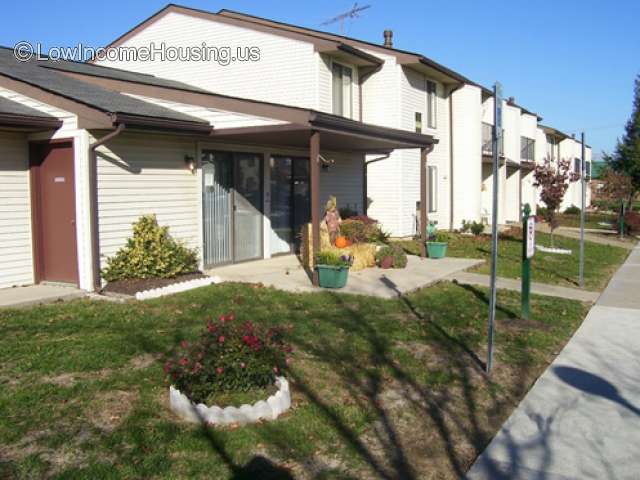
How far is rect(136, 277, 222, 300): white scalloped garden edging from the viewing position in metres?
9.39

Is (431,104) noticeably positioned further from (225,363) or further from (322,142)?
(225,363)

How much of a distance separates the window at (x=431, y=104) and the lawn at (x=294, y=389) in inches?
521

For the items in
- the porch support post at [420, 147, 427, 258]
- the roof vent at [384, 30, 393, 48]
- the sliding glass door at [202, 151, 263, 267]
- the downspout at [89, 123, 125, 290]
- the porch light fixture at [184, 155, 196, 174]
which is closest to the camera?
the downspout at [89, 123, 125, 290]

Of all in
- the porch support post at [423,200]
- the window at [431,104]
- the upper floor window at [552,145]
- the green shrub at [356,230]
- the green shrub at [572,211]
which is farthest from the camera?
the upper floor window at [552,145]

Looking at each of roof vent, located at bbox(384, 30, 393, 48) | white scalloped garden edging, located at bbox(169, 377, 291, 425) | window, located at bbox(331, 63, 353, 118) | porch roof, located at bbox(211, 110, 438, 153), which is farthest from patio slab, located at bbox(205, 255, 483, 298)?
roof vent, located at bbox(384, 30, 393, 48)

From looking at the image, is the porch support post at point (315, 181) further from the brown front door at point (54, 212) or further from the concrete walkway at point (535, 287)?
the brown front door at point (54, 212)

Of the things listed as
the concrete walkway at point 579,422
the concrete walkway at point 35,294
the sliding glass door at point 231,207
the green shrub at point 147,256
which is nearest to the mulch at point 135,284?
the green shrub at point 147,256

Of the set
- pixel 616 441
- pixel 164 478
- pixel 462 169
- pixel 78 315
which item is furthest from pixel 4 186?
pixel 462 169

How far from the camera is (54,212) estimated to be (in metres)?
10.0

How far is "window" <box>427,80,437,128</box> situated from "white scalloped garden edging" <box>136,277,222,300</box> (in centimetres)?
1296

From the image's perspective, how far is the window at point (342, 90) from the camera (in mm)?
16984

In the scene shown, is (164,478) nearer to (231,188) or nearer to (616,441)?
(616,441)

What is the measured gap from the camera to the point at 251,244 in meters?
13.7

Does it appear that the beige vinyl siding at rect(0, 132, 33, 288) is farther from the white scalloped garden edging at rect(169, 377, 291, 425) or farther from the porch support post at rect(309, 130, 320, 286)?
the white scalloped garden edging at rect(169, 377, 291, 425)
